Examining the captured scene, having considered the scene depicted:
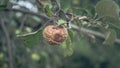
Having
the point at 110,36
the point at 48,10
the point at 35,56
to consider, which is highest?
the point at 48,10

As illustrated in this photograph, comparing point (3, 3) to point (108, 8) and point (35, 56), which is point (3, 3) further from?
point (35, 56)

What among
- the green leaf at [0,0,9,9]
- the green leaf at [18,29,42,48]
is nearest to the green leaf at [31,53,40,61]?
the green leaf at [0,0,9,9]

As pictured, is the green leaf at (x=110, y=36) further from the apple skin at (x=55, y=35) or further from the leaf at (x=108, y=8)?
the apple skin at (x=55, y=35)

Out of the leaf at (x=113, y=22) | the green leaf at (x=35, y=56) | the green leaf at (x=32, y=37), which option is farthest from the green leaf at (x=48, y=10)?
the green leaf at (x=35, y=56)

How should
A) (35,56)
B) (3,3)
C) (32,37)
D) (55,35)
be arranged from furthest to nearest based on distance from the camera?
(35,56), (3,3), (32,37), (55,35)

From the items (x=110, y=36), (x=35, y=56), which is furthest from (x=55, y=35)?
(x=35, y=56)

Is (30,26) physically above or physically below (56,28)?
below

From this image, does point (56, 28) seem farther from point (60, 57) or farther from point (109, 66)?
point (109, 66)

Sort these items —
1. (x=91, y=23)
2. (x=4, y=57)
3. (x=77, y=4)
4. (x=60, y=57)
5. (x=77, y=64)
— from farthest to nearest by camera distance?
(x=77, y=64)
(x=77, y=4)
(x=60, y=57)
(x=4, y=57)
(x=91, y=23)

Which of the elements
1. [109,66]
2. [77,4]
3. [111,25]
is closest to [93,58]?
[109,66]
